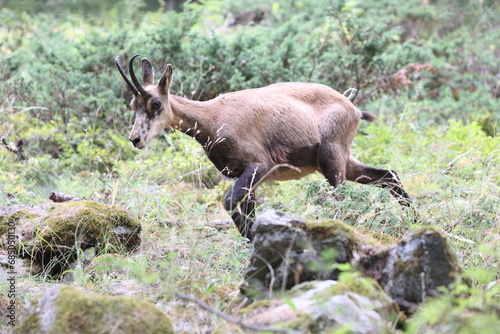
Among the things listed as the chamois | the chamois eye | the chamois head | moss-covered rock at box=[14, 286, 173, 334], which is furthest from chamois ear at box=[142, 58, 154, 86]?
moss-covered rock at box=[14, 286, 173, 334]

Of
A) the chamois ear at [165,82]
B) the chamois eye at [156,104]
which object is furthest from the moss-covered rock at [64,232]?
the chamois ear at [165,82]

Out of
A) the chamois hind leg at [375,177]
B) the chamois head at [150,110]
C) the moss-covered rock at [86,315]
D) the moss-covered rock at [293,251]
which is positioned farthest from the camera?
the chamois hind leg at [375,177]

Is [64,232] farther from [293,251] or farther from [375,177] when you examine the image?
[375,177]

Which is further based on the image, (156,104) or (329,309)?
(156,104)

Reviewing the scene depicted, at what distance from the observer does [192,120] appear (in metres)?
6.55

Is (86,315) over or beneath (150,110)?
beneath

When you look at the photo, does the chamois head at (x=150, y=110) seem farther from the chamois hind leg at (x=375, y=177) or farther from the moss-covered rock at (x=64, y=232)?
the chamois hind leg at (x=375, y=177)

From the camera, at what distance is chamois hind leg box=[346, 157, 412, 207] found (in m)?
7.08

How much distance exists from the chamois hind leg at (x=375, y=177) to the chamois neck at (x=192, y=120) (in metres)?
1.87

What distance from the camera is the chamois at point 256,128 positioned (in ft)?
20.9

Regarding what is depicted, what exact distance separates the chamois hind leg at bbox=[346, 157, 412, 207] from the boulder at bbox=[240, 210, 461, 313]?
9.43ft

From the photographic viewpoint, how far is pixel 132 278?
5.23m

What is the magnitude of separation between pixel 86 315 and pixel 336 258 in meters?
1.65

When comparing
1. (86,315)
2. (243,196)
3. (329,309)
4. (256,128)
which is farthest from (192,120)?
(329,309)
